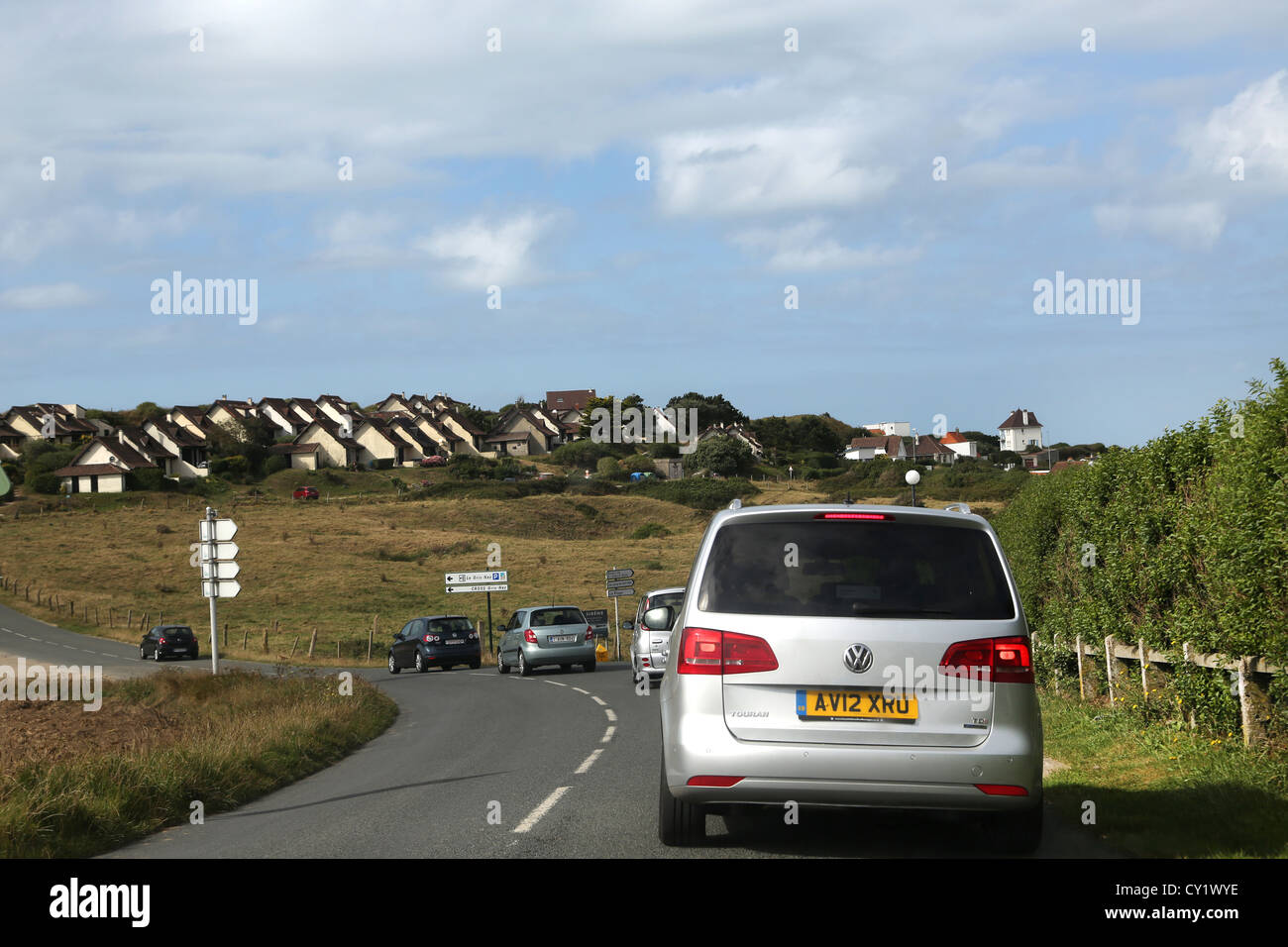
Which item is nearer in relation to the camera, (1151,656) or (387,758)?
(1151,656)

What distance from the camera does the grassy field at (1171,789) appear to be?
7223mm

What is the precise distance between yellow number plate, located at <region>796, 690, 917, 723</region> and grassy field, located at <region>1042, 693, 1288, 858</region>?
1.92 meters

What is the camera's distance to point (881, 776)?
20.9 ft

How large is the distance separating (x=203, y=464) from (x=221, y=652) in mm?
71274

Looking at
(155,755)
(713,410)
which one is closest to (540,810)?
(155,755)

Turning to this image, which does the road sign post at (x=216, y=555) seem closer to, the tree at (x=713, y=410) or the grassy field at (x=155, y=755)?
the grassy field at (x=155, y=755)

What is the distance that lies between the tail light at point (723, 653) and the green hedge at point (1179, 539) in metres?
3.91

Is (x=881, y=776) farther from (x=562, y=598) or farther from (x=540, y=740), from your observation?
(x=562, y=598)
